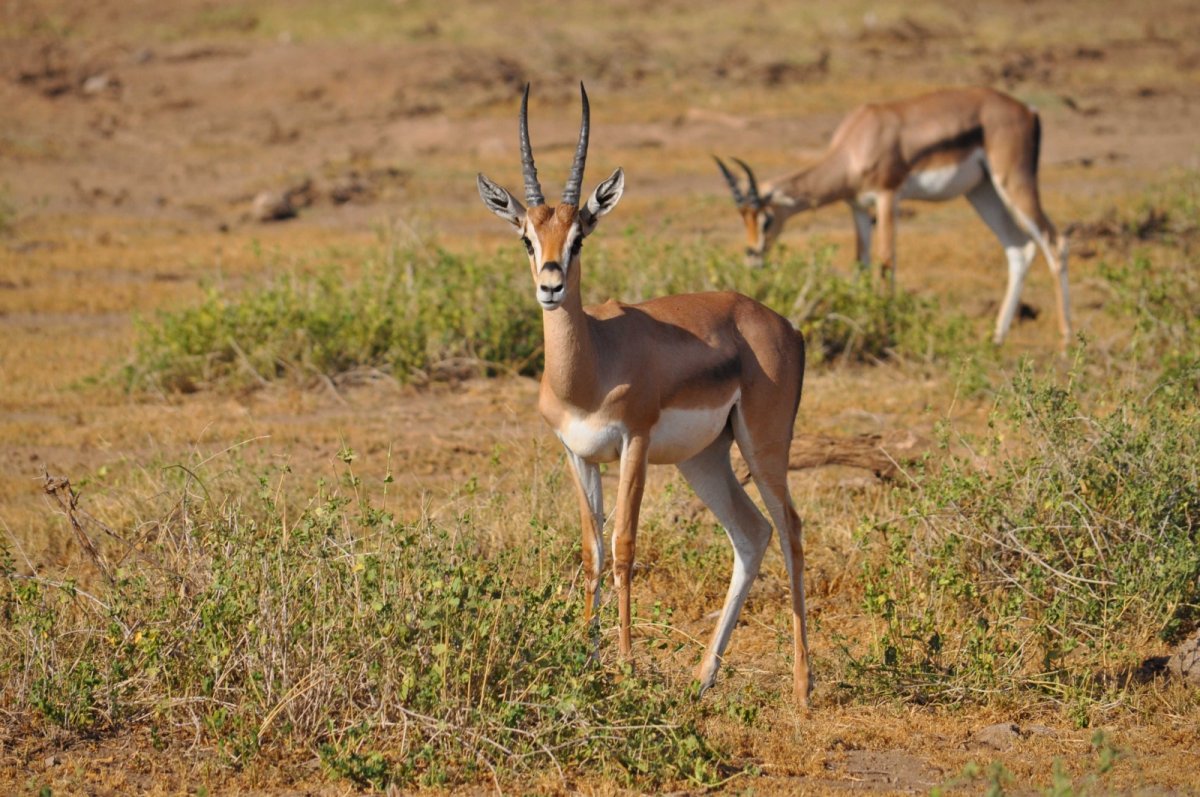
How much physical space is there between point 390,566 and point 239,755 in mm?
728

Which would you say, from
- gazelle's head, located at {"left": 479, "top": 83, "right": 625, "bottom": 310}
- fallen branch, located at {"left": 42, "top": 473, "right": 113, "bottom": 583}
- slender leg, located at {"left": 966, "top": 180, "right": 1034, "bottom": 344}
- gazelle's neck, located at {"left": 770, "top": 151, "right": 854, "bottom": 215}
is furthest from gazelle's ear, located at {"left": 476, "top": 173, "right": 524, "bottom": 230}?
gazelle's neck, located at {"left": 770, "top": 151, "right": 854, "bottom": 215}

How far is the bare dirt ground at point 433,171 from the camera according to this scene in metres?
6.79

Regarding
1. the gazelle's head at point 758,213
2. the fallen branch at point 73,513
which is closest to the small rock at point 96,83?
the gazelle's head at point 758,213

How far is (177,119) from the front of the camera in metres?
20.0

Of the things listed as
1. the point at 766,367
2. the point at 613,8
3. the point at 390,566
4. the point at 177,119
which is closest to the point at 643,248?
the point at 766,367

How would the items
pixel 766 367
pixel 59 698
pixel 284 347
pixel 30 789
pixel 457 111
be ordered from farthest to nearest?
pixel 457 111, pixel 284 347, pixel 766 367, pixel 59 698, pixel 30 789

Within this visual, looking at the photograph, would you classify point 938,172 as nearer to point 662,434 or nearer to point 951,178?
point 951,178

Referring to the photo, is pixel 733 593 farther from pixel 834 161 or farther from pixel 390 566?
pixel 834 161

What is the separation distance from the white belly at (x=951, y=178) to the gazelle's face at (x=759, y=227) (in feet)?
3.49

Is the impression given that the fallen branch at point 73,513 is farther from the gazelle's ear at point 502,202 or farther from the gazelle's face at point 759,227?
the gazelle's face at point 759,227

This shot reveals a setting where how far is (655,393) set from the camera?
5363 millimetres

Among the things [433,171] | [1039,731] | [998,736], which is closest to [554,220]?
[998,736]

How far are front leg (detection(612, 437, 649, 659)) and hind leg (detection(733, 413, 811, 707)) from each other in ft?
1.40

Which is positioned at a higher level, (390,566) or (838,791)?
(390,566)
